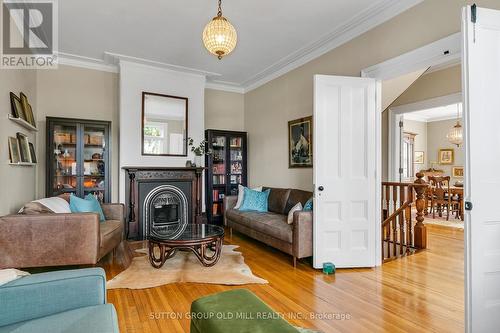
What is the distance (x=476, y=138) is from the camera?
5.86ft

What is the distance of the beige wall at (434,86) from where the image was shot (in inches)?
193

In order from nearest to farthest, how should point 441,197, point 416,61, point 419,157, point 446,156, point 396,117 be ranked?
point 416,61 < point 396,117 < point 441,197 < point 446,156 < point 419,157

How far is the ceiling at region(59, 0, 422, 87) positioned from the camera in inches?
125

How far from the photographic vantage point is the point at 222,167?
5.83 m

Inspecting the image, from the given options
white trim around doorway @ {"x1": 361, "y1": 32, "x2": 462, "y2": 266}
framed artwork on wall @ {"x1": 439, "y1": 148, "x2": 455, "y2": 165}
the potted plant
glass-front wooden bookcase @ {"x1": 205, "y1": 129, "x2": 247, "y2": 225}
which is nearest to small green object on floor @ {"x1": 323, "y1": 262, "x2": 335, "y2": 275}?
white trim around doorway @ {"x1": 361, "y1": 32, "x2": 462, "y2": 266}

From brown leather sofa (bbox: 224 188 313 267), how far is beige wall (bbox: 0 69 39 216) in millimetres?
2892

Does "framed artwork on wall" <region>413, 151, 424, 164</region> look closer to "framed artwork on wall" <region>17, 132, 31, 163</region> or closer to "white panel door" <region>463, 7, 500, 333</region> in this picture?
"white panel door" <region>463, 7, 500, 333</region>

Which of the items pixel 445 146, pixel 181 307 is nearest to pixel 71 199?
pixel 181 307

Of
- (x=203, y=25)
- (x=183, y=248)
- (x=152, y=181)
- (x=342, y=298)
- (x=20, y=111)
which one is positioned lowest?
(x=342, y=298)

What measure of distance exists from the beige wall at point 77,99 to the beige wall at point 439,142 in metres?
9.63

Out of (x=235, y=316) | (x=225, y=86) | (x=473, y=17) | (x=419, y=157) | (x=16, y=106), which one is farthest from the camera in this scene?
(x=419, y=157)

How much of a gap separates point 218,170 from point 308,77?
2.52m

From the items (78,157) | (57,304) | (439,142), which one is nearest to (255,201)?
(78,157)

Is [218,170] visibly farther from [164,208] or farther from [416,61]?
[416,61]
